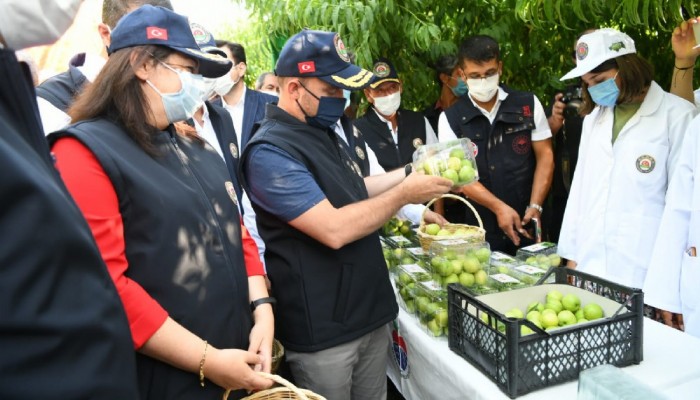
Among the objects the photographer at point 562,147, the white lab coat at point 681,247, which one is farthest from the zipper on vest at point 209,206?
the photographer at point 562,147

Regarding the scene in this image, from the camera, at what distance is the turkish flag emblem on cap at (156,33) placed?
5.34ft

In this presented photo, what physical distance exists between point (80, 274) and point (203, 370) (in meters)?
0.88

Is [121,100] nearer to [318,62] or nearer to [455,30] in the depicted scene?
[318,62]

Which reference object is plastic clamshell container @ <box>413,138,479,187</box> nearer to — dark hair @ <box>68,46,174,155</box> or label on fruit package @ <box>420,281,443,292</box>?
label on fruit package @ <box>420,281,443,292</box>

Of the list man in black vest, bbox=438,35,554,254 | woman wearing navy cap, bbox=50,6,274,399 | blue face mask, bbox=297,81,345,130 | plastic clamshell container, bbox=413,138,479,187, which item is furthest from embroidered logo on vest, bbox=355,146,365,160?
man in black vest, bbox=438,35,554,254

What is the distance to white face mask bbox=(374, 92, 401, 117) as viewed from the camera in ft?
13.9

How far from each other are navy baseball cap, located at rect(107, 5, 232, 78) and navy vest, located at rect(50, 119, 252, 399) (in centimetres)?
29

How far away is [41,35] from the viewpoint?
0.75m

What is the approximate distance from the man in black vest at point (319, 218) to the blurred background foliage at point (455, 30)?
197cm

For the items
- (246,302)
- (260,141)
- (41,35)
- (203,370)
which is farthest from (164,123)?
(41,35)

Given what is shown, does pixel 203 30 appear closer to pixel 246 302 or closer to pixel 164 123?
pixel 164 123

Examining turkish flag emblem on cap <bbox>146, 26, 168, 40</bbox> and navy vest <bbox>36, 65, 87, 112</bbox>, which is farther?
navy vest <bbox>36, 65, 87, 112</bbox>

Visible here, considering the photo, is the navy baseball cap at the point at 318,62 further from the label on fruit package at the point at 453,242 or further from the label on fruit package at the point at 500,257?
the label on fruit package at the point at 500,257

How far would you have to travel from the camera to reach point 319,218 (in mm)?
1954
